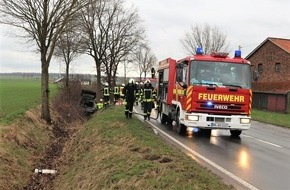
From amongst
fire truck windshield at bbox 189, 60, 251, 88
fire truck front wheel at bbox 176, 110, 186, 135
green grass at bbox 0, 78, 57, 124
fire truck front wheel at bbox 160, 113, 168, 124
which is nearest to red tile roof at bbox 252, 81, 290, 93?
fire truck front wheel at bbox 160, 113, 168, 124

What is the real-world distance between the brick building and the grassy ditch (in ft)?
86.9

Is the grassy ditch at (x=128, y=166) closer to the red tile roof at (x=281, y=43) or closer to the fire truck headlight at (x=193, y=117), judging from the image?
the fire truck headlight at (x=193, y=117)

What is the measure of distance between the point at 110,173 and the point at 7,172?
3432 millimetres

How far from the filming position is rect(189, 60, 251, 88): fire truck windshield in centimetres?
1406

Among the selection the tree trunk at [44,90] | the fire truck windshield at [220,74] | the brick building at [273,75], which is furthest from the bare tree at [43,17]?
the brick building at [273,75]

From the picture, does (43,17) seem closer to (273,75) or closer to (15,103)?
(15,103)

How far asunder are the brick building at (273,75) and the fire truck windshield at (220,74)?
23063 millimetres

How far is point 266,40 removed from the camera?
42656 millimetres

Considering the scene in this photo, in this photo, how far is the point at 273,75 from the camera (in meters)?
41.3

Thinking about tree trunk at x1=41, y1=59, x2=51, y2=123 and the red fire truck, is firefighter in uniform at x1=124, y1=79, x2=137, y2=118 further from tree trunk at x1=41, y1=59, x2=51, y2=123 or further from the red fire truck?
tree trunk at x1=41, y1=59, x2=51, y2=123

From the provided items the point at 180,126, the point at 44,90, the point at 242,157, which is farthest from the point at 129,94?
the point at 242,157

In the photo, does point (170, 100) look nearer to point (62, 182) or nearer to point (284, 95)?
point (62, 182)

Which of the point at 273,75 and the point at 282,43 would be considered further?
the point at 282,43

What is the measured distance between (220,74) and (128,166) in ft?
22.3
